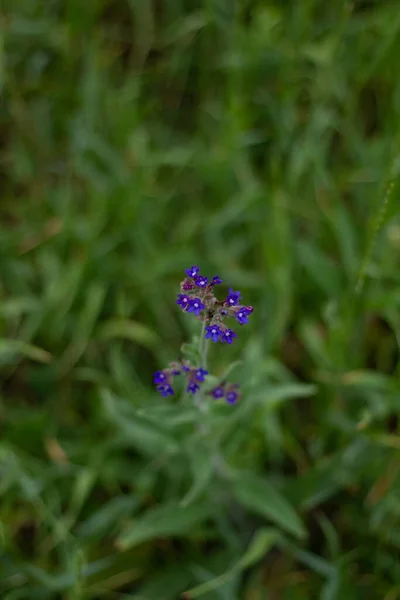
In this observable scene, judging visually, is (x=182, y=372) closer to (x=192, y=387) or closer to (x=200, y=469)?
(x=192, y=387)

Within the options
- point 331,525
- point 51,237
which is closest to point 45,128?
point 51,237

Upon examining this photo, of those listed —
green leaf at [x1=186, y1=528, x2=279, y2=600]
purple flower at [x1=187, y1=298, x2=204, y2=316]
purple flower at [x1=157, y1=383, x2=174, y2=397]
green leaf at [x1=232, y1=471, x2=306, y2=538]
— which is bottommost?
green leaf at [x1=186, y1=528, x2=279, y2=600]

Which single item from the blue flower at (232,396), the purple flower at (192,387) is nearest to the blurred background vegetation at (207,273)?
the blue flower at (232,396)

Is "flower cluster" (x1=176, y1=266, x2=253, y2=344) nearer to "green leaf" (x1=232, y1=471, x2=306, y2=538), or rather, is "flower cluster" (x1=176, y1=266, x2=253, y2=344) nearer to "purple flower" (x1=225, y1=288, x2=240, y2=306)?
"purple flower" (x1=225, y1=288, x2=240, y2=306)

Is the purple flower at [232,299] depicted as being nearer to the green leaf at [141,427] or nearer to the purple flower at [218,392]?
the purple flower at [218,392]

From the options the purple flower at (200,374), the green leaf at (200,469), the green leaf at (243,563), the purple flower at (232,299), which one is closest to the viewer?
the purple flower at (232,299)

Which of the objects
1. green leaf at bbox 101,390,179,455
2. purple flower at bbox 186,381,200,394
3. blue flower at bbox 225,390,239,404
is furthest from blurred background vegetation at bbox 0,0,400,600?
purple flower at bbox 186,381,200,394

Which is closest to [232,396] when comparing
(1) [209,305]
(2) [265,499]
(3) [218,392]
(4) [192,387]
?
(3) [218,392]
